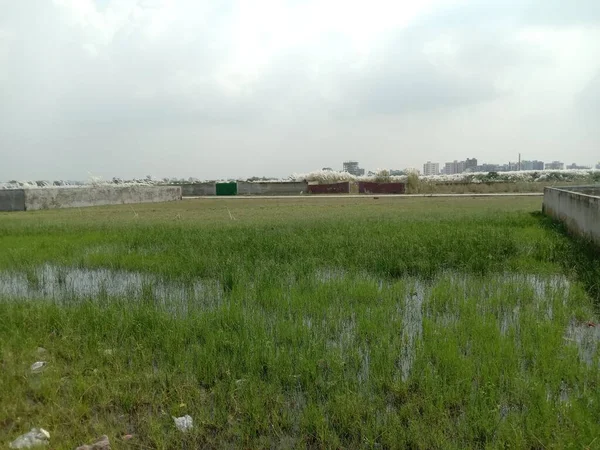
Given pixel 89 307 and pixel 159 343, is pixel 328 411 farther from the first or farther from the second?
pixel 89 307

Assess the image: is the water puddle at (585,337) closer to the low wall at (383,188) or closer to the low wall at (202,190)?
the low wall at (383,188)

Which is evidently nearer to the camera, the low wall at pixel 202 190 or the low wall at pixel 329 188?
the low wall at pixel 202 190

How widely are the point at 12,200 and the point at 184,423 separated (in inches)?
1156

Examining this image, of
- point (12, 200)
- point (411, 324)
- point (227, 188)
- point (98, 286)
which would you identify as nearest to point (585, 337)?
point (411, 324)

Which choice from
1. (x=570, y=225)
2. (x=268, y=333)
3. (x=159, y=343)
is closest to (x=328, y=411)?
(x=268, y=333)

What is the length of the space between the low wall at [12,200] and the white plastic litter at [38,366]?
27.3 meters

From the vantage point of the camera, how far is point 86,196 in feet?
106

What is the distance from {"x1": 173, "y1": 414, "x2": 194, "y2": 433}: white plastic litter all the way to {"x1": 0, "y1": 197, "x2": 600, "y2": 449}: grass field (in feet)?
0.18

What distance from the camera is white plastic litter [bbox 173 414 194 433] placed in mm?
3723

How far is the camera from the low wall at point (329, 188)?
183 feet

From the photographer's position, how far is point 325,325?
595cm

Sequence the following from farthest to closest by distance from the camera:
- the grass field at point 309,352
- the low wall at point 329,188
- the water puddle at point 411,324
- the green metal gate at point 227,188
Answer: the low wall at point 329,188
the green metal gate at point 227,188
the water puddle at point 411,324
the grass field at point 309,352

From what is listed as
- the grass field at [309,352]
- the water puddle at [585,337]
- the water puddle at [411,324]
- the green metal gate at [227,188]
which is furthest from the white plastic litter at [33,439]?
the green metal gate at [227,188]

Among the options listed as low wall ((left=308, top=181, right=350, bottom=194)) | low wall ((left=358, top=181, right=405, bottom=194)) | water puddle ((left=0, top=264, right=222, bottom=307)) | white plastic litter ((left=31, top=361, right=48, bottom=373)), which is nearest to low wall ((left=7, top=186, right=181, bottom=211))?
low wall ((left=308, top=181, right=350, bottom=194))
